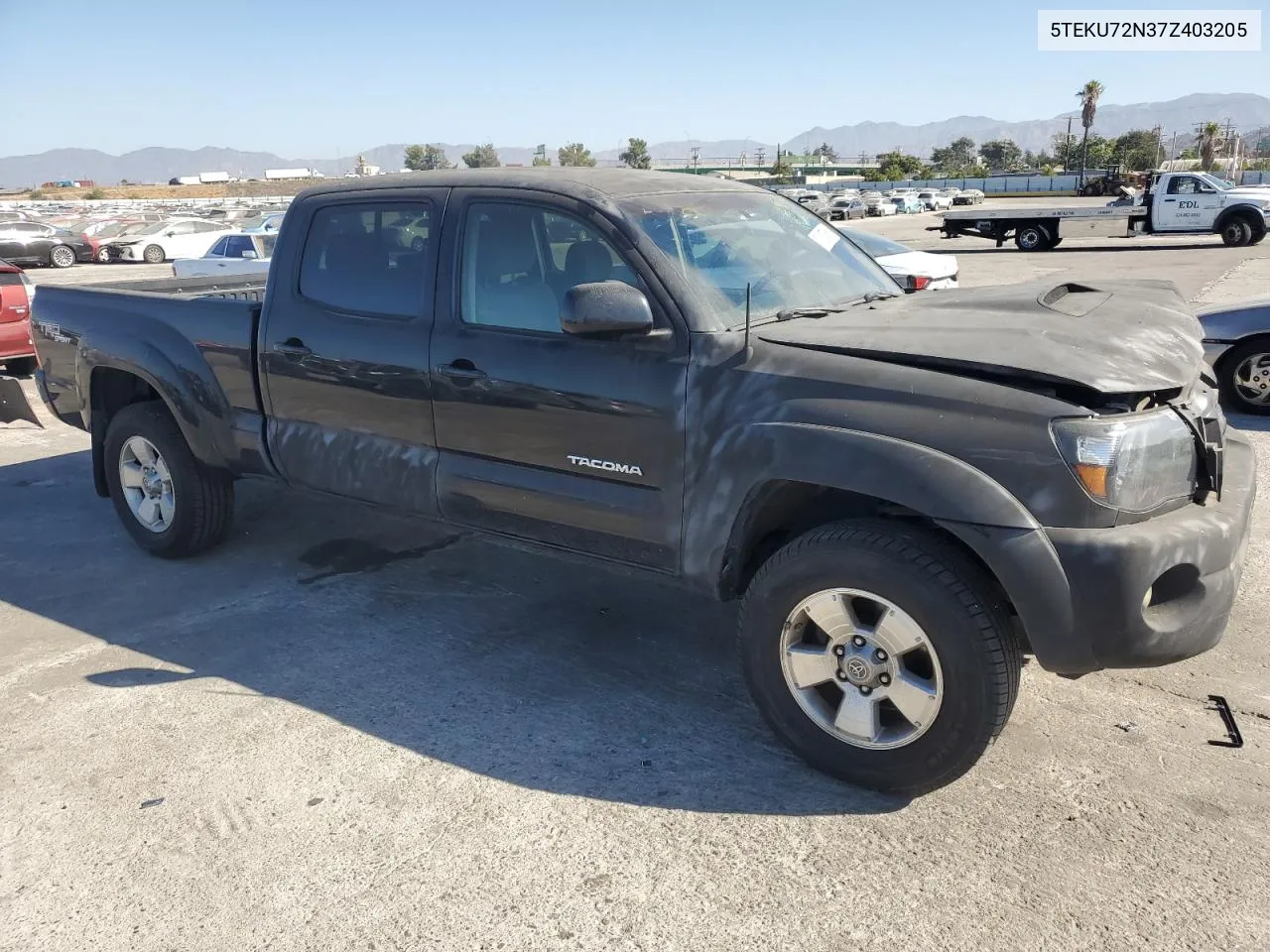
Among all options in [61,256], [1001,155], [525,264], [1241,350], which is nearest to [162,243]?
[61,256]

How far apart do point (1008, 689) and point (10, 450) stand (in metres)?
8.02

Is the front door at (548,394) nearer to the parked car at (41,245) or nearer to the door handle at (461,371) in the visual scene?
the door handle at (461,371)

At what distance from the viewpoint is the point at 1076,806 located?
119 inches

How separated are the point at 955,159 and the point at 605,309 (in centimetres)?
14912

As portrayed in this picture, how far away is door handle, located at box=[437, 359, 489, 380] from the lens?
382 centimetres

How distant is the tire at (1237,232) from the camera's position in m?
25.9

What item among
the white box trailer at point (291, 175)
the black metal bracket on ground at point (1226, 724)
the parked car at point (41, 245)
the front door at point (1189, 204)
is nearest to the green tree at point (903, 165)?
the white box trailer at point (291, 175)

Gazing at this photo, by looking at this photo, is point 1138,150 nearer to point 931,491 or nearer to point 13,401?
point 13,401

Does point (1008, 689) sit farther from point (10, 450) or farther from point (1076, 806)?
point (10, 450)

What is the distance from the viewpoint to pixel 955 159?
13888 cm

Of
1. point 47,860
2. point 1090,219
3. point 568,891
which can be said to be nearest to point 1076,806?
point 568,891

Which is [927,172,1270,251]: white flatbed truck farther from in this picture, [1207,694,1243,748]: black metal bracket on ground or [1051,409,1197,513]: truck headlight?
[1051,409,1197,513]: truck headlight

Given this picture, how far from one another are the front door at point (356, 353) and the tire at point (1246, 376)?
6.33m

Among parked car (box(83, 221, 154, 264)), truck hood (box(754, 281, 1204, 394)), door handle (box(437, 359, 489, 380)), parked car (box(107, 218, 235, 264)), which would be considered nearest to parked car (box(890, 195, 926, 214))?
parked car (box(107, 218, 235, 264))
